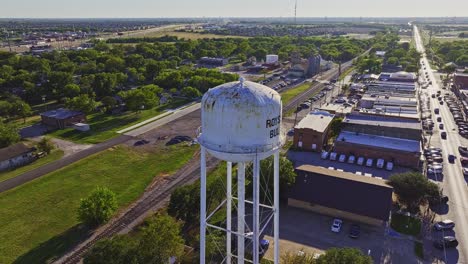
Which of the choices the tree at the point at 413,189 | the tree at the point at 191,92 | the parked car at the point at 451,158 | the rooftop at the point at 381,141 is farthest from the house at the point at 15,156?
the parked car at the point at 451,158

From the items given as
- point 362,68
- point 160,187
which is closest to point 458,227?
point 160,187

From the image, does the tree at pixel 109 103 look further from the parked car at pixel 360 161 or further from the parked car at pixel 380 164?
the parked car at pixel 380 164

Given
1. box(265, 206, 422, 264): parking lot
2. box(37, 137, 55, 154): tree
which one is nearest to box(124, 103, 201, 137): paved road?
box(37, 137, 55, 154): tree

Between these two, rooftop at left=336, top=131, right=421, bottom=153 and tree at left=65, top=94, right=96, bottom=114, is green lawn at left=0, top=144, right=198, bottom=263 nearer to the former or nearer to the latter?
tree at left=65, top=94, right=96, bottom=114

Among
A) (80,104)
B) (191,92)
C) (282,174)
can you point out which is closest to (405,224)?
(282,174)

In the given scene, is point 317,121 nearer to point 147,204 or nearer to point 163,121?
point 163,121
